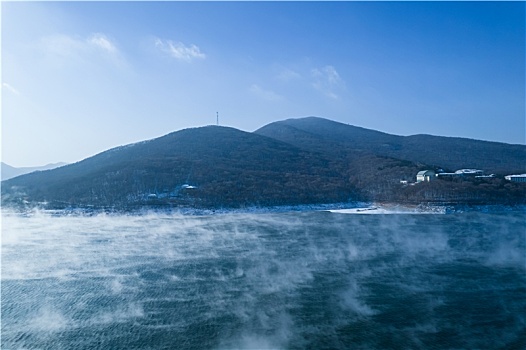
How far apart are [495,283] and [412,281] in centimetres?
328

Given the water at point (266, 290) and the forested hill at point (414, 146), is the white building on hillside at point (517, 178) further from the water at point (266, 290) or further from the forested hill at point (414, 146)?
the water at point (266, 290)

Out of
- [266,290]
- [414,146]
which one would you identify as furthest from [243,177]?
[414,146]

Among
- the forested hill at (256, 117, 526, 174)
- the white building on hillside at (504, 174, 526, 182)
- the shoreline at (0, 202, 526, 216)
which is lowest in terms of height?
the shoreline at (0, 202, 526, 216)

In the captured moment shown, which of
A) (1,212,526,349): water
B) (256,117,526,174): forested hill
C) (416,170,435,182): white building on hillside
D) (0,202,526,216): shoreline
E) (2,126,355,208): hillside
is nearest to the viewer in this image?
(1,212,526,349): water

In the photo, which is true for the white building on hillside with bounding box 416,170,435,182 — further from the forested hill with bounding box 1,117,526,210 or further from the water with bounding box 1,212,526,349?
the water with bounding box 1,212,526,349

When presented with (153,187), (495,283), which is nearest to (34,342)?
(495,283)

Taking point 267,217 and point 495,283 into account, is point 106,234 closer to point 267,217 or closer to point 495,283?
point 267,217

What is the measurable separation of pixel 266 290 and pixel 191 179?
4547 centimetres

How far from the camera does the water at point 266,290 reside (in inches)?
449

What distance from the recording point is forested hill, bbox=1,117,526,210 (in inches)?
1980

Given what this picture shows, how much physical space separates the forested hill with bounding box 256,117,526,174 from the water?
224ft

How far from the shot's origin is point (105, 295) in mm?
15352

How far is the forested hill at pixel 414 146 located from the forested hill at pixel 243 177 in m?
0.51

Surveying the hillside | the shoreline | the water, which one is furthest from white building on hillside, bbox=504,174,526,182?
the water
